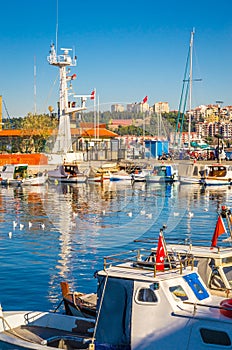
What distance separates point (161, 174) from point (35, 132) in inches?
1643

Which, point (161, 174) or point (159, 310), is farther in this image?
point (161, 174)

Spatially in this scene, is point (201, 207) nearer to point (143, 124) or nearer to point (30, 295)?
point (30, 295)

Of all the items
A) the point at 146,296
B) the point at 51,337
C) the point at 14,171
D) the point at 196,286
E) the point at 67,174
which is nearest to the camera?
the point at 146,296

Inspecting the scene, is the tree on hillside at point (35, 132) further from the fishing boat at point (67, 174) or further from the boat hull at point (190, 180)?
the boat hull at point (190, 180)

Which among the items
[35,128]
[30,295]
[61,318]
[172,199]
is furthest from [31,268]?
[35,128]

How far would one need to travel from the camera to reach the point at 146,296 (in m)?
14.8

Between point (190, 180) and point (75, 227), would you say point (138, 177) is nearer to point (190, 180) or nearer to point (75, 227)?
point (190, 180)

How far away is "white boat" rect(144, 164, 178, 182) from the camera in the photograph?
8762 cm

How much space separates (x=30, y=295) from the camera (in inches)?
906

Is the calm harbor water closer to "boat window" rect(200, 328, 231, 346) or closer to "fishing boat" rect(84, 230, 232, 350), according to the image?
"fishing boat" rect(84, 230, 232, 350)

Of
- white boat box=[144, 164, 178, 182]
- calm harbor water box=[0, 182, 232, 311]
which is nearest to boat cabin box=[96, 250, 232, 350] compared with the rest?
calm harbor water box=[0, 182, 232, 311]

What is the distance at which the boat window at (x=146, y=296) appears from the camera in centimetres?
1468

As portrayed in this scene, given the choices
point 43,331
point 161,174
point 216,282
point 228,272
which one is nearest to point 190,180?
point 161,174

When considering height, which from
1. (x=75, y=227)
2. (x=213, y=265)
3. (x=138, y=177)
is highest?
(x=213, y=265)
